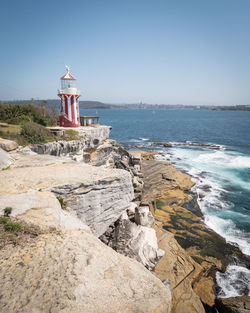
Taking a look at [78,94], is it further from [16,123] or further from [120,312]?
[120,312]

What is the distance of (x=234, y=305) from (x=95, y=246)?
7.89 m

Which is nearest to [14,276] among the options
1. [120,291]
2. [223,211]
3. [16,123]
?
[120,291]

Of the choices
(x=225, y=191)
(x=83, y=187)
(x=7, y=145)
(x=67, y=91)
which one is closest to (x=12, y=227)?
(x=83, y=187)

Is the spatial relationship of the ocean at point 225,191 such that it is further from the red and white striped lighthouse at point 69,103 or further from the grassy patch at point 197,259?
the red and white striped lighthouse at point 69,103

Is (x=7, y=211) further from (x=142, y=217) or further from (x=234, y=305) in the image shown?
(x=234, y=305)

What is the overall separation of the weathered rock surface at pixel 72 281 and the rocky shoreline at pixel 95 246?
0.07 feet

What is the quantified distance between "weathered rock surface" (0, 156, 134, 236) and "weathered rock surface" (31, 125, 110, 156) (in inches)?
255

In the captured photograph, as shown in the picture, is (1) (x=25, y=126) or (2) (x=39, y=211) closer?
(2) (x=39, y=211)

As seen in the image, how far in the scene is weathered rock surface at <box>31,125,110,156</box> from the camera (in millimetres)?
17763

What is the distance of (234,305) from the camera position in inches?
331

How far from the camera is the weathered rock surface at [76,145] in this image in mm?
17763

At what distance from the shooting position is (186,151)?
43.5 m

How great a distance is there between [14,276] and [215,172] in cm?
3019

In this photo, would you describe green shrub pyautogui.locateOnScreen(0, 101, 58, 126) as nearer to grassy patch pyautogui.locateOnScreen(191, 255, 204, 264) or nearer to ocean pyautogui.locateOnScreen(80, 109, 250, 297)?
ocean pyautogui.locateOnScreen(80, 109, 250, 297)
